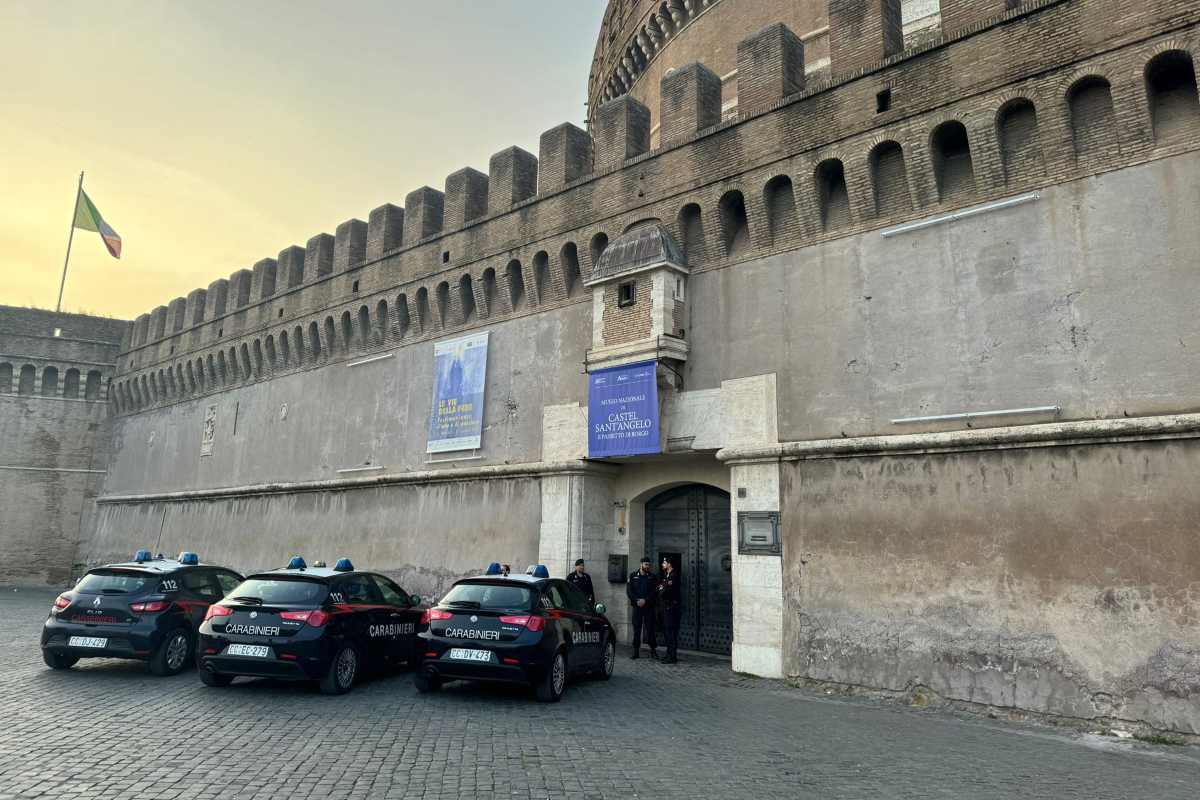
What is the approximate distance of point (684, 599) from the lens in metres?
13.8

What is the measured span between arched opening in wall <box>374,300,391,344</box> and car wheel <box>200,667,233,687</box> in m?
11.6

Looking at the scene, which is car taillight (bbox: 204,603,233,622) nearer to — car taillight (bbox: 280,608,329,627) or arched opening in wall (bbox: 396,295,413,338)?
car taillight (bbox: 280,608,329,627)

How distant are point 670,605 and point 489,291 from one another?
330 inches

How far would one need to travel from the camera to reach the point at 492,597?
891 centimetres

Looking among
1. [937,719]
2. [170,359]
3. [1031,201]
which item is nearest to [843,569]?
[937,719]

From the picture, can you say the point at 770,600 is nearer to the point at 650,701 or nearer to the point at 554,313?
the point at 650,701

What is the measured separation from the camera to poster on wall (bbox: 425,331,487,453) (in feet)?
55.4

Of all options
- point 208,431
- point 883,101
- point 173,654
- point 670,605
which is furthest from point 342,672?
point 208,431

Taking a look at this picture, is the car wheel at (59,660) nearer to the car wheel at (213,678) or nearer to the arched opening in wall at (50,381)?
the car wheel at (213,678)

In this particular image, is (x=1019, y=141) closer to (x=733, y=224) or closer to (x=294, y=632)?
(x=733, y=224)

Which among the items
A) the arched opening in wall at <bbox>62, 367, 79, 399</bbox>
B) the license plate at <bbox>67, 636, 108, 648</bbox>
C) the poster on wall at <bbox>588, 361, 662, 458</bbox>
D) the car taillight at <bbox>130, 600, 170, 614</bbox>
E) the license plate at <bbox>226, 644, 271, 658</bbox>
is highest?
the arched opening in wall at <bbox>62, 367, 79, 399</bbox>

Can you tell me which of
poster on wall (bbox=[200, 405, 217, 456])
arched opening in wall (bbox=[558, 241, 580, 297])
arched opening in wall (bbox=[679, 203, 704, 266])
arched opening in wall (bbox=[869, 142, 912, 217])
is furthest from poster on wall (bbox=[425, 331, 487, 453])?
poster on wall (bbox=[200, 405, 217, 456])

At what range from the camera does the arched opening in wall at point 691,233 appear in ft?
44.4

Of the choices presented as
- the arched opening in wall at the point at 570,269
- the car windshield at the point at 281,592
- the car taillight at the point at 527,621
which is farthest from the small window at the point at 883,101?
the car windshield at the point at 281,592
